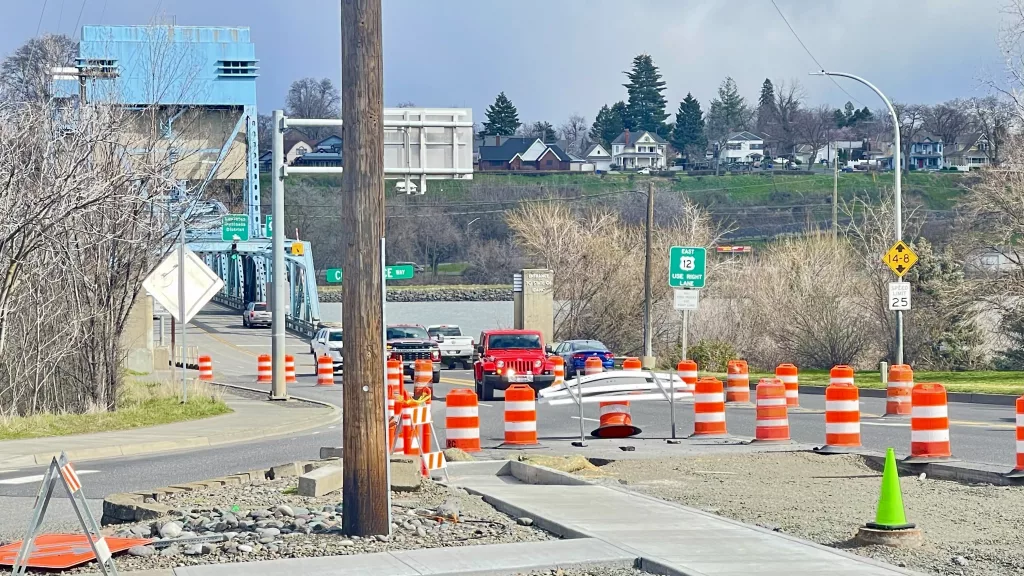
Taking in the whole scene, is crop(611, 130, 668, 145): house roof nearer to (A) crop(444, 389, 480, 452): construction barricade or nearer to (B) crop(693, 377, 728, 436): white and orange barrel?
(B) crop(693, 377, 728, 436): white and orange barrel

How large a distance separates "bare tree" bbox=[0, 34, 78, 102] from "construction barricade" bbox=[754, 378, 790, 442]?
15830mm

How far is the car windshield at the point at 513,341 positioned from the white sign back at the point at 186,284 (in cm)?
846

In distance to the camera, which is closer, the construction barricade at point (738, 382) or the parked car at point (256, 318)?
the construction barricade at point (738, 382)

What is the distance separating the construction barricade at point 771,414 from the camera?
59.2 ft

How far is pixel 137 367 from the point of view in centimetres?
4469

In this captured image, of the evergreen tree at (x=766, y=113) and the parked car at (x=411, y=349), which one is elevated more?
the evergreen tree at (x=766, y=113)

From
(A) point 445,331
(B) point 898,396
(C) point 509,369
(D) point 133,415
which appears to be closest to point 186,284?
(D) point 133,415

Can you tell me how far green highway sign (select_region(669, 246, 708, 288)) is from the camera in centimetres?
3353

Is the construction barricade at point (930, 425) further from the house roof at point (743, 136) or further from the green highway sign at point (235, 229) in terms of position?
the house roof at point (743, 136)

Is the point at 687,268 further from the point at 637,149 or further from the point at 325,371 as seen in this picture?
the point at 637,149

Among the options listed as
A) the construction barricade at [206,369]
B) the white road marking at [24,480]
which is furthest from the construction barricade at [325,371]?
the white road marking at [24,480]

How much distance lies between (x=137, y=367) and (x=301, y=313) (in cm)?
3396

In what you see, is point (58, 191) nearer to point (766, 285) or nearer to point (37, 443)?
point (37, 443)

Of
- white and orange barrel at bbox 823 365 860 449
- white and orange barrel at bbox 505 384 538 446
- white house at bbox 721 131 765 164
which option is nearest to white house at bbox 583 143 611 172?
white house at bbox 721 131 765 164
